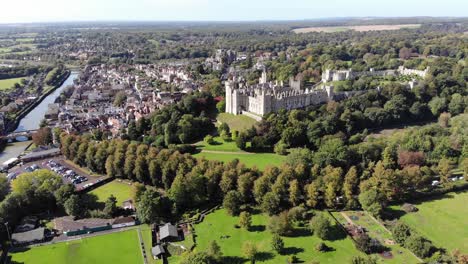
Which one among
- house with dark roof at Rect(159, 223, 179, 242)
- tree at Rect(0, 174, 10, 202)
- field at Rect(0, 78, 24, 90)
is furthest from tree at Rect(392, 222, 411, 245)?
field at Rect(0, 78, 24, 90)

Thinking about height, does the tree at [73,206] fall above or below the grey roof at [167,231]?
above

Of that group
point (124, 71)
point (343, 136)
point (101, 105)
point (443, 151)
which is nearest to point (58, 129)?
point (101, 105)

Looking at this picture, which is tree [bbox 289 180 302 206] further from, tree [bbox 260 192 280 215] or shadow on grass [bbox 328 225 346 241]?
shadow on grass [bbox 328 225 346 241]

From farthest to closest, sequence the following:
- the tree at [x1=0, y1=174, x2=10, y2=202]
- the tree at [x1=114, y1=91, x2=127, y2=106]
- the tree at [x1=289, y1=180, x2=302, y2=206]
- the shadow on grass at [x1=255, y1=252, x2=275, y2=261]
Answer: the tree at [x1=114, y1=91, x2=127, y2=106] < the tree at [x1=0, y1=174, x2=10, y2=202] < the tree at [x1=289, y1=180, x2=302, y2=206] < the shadow on grass at [x1=255, y1=252, x2=275, y2=261]

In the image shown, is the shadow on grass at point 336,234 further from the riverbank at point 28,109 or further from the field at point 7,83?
the field at point 7,83

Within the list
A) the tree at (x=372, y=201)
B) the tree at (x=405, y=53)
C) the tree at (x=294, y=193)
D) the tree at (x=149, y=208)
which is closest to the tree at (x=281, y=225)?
the tree at (x=294, y=193)

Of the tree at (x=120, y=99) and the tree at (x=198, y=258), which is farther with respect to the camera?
the tree at (x=120, y=99)
